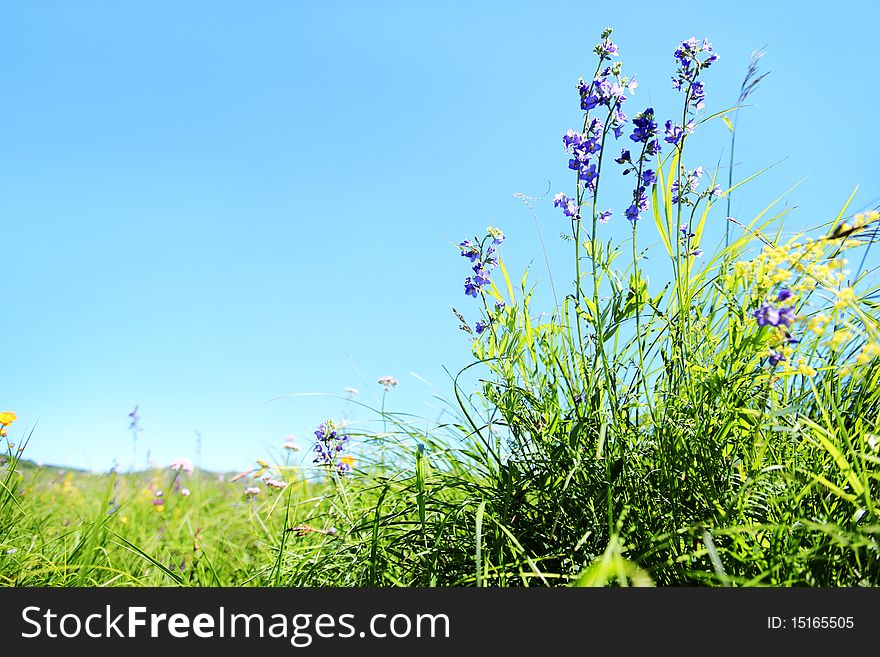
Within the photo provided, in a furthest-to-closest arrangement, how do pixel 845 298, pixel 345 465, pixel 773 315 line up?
pixel 345 465
pixel 845 298
pixel 773 315

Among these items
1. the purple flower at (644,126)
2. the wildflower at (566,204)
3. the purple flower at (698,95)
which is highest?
the purple flower at (698,95)

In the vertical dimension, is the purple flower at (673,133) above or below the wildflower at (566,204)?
above

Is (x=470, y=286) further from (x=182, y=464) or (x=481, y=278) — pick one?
(x=182, y=464)

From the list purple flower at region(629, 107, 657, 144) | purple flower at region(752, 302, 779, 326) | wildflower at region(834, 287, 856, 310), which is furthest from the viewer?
purple flower at region(629, 107, 657, 144)

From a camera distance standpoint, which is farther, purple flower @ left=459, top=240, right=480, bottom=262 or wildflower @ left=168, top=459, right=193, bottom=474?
wildflower @ left=168, top=459, right=193, bottom=474

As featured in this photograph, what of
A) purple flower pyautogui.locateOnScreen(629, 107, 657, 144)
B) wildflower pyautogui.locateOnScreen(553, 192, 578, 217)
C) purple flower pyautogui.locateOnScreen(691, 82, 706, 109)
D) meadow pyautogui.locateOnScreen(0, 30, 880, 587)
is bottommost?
meadow pyautogui.locateOnScreen(0, 30, 880, 587)

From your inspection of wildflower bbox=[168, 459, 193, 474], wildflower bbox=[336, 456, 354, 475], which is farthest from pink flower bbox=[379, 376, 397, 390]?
wildflower bbox=[168, 459, 193, 474]

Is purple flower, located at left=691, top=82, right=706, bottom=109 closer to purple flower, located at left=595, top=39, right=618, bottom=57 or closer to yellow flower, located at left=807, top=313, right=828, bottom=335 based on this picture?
purple flower, located at left=595, top=39, right=618, bottom=57

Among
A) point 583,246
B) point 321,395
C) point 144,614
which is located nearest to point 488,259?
point 583,246

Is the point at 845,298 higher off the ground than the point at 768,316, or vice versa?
the point at 845,298

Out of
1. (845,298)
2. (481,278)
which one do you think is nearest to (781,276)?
(845,298)

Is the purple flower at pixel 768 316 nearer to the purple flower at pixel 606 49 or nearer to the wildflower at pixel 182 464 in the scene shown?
the purple flower at pixel 606 49

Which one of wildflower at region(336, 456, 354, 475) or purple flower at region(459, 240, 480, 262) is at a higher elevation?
purple flower at region(459, 240, 480, 262)

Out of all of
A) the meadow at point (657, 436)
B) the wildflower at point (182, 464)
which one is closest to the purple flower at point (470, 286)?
the meadow at point (657, 436)
